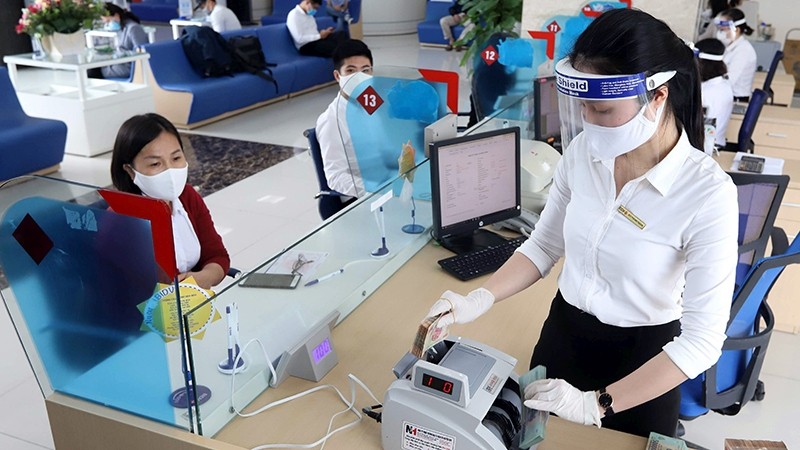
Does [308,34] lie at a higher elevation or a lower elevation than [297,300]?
lower

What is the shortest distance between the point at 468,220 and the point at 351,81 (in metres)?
1.33

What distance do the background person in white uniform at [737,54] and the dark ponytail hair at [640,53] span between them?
503 cm

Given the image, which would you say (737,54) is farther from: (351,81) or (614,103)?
(614,103)

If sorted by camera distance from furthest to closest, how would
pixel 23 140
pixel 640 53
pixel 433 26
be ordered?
pixel 433 26
pixel 23 140
pixel 640 53

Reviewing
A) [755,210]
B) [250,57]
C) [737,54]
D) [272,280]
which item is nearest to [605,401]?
[272,280]

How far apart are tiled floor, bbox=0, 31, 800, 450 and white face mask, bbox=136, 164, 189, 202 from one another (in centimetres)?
112

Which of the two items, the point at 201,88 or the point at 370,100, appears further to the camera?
the point at 201,88

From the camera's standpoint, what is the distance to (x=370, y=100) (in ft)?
11.4

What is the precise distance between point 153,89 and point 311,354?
20.4ft

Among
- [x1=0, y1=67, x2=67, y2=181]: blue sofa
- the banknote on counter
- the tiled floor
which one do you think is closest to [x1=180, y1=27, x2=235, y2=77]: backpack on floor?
the tiled floor

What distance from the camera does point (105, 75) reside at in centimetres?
784

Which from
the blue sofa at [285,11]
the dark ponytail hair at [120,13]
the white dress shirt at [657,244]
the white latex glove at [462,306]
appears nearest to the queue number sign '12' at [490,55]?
the white dress shirt at [657,244]

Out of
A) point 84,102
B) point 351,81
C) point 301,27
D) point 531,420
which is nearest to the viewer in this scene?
point 531,420

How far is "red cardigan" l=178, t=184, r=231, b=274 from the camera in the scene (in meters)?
2.60
